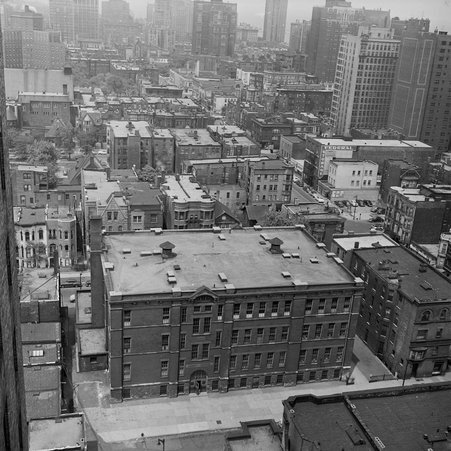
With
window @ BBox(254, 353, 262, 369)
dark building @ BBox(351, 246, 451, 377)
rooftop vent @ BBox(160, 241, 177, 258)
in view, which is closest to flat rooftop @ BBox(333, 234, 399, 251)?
dark building @ BBox(351, 246, 451, 377)

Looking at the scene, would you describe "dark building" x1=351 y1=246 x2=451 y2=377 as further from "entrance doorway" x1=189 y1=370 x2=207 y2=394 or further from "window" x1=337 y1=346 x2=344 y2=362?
"entrance doorway" x1=189 y1=370 x2=207 y2=394

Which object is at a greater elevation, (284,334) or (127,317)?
(127,317)

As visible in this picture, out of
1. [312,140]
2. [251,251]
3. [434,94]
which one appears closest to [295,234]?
[251,251]

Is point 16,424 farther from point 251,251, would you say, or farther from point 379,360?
point 379,360

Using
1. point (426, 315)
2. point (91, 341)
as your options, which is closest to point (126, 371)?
point (91, 341)

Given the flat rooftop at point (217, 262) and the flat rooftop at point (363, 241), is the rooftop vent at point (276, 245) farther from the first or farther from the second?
the flat rooftop at point (363, 241)

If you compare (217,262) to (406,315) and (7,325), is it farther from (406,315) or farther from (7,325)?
(7,325)

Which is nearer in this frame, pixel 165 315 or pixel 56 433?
pixel 56 433
